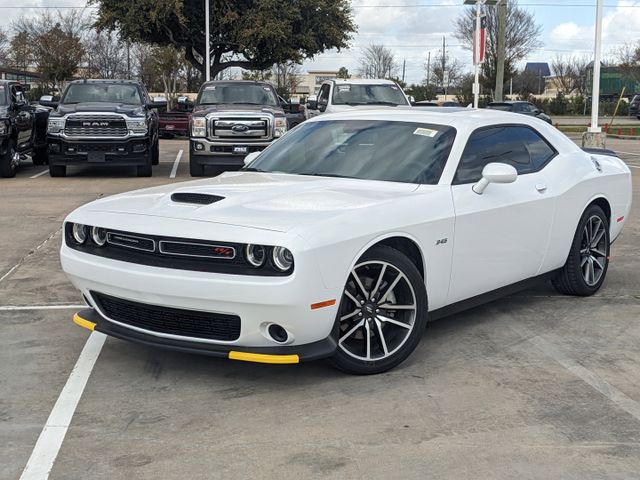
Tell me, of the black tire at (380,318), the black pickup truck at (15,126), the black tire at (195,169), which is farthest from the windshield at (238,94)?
the black tire at (380,318)

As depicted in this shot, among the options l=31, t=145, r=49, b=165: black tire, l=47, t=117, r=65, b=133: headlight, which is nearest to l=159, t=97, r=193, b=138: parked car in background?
l=31, t=145, r=49, b=165: black tire

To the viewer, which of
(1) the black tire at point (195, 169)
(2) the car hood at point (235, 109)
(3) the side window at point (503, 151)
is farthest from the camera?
(1) the black tire at point (195, 169)

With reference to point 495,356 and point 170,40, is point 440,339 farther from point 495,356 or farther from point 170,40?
point 170,40

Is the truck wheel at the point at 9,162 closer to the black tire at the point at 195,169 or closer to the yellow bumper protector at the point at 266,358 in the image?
the black tire at the point at 195,169

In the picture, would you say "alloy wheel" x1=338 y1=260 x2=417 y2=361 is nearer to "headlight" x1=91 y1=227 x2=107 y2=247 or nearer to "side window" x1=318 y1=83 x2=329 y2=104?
"headlight" x1=91 y1=227 x2=107 y2=247

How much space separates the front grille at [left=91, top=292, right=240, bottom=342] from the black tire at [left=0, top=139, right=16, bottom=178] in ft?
39.3

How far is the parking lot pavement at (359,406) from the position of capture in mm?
3520

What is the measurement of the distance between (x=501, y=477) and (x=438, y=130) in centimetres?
273

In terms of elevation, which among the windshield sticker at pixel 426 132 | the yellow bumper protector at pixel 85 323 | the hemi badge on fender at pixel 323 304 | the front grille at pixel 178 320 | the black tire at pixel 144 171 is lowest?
the black tire at pixel 144 171

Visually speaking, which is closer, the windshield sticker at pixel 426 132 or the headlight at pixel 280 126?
the windshield sticker at pixel 426 132

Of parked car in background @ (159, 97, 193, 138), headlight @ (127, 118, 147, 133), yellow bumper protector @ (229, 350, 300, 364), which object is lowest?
yellow bumper protector @ (229, 350, 300, 364)

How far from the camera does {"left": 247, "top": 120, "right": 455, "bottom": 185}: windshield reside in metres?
5.32

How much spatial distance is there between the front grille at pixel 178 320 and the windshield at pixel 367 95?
1392 cm

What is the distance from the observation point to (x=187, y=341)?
14.4 feet
